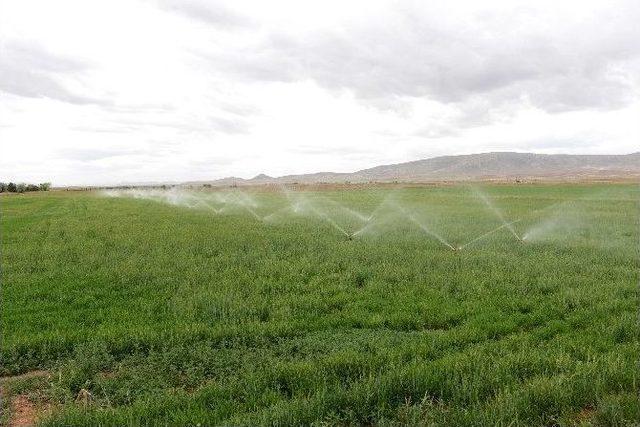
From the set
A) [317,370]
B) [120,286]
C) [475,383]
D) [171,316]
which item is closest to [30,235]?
[120,286]

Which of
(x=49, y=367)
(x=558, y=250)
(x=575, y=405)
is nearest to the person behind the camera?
(x=575, y=405)

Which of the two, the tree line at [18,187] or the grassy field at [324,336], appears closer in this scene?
the grassy field at [324,336]

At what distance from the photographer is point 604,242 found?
2122 centimetres

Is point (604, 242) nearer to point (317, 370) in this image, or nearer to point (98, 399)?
point (317, 370)

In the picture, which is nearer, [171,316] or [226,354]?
[226,354]

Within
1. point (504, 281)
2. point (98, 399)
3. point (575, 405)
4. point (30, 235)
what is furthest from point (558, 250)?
point (30, 235)

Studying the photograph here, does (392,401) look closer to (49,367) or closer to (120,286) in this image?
(49,367)

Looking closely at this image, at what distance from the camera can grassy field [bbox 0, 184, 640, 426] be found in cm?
593

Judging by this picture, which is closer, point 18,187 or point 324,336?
point 324,336

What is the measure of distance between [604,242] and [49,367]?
866 inches

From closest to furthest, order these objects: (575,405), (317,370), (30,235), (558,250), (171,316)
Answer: (575,405) → (317,370) → (171,316) → (558,250) → (30,235)

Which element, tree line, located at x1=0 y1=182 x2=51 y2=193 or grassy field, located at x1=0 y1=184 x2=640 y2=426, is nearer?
grassy field, located at x1=0 y1=184 x2=640 y2=426

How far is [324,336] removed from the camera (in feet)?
29.2

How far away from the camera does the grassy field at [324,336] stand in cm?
593
